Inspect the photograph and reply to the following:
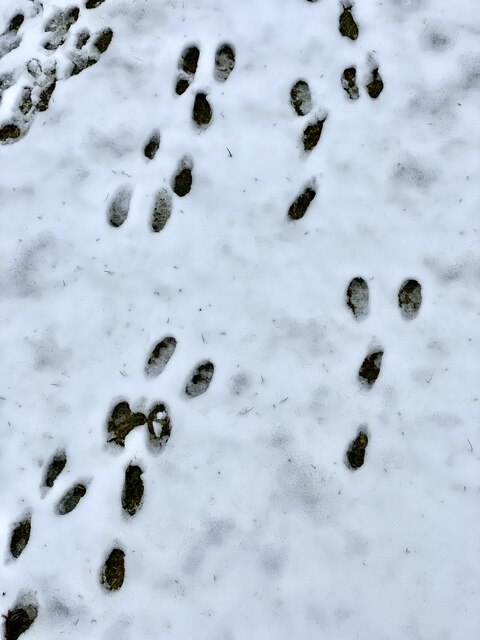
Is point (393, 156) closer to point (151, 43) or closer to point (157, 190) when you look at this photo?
point (157, 190)

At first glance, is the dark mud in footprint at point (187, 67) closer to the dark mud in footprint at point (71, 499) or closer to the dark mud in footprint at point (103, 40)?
the dark mud in footprint at point (103, 40)

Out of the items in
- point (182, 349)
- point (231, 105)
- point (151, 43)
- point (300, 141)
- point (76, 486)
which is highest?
point (151, 43)

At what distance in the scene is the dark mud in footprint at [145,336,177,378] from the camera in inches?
93.8

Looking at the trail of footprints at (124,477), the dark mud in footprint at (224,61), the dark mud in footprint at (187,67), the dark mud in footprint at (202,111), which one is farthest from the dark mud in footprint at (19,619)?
the dark mud in footprint at (224,61)

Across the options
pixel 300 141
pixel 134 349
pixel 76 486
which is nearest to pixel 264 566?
pixel 76 486

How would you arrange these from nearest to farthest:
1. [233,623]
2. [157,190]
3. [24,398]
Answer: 1. [233,623]
2. [24,398]
3. [157,190]

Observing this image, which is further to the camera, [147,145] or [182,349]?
[147,145]

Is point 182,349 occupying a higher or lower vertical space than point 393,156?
lower

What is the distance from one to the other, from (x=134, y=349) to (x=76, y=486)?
59cm

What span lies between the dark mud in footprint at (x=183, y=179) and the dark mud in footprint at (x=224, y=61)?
1.44ft

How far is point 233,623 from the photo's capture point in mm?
Result: 2170

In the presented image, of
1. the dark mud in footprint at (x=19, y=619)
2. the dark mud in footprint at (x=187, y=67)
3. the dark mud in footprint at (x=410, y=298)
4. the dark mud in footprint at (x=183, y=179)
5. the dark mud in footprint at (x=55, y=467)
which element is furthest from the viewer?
the dark mud in footprint at (x=187, y=67)

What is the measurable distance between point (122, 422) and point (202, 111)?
1431 millimetres

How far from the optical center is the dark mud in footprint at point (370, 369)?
7.76 feet
